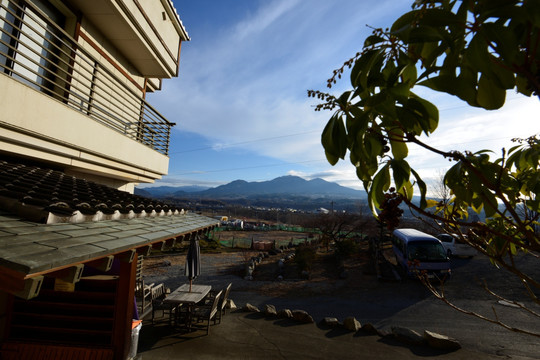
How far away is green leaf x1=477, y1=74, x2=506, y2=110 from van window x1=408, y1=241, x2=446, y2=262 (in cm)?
1589

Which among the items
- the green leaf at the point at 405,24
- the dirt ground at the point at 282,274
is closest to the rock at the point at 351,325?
the dirt ground at the point at 282,274

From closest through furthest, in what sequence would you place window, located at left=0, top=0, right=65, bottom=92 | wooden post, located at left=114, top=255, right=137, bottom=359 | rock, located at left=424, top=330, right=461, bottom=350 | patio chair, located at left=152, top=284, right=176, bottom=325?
window, located at left=0, top=0, right=65, bottom=92 → wooden post, located at left=114, top=255, right=137, bottom=359 → rock, located at left=424, top=330, right=461, bottom=350 → patio chair, located at left=152, top=284, right=176, bottom=325

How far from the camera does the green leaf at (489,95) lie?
3.05 ft

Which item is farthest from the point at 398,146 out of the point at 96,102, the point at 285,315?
the point at 285,315

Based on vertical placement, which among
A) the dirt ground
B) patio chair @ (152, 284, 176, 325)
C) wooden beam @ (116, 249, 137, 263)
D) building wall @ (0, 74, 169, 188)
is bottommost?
the dirt ground

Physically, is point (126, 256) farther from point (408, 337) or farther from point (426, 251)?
point (426, 251)

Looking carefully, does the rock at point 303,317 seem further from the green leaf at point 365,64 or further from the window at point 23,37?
the green leaf at point 365,64

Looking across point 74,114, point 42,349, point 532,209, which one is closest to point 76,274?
point 532,209

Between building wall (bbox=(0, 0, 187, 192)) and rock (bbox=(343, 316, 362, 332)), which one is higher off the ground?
building wall (bbox=(0, 0, 187, 192))

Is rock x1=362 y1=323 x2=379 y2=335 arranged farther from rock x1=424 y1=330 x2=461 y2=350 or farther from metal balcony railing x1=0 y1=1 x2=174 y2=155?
metal balcony railing x1=0 y1=1 x2=174 y2=155

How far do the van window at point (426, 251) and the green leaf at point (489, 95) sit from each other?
1589cm

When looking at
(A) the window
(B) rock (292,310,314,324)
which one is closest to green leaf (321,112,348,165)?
(A) the window

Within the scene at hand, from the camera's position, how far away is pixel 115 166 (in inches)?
318

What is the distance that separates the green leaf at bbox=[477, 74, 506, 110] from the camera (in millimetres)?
931
